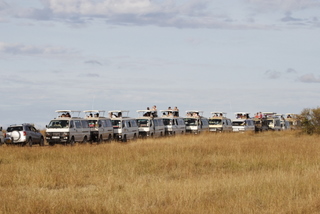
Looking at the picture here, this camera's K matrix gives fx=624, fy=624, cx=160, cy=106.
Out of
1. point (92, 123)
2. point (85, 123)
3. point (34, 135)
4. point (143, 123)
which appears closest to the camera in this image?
point (34, 135)

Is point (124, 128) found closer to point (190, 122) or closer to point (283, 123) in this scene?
point (190, 122)

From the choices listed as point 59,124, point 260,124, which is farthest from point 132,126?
point 260,124

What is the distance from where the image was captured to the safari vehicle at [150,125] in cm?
4734

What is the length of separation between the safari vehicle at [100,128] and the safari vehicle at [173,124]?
837 cm

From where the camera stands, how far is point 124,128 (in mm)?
44438

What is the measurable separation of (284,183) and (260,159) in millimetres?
8495

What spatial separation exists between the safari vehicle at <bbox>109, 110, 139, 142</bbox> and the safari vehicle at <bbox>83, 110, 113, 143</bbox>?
731 mm

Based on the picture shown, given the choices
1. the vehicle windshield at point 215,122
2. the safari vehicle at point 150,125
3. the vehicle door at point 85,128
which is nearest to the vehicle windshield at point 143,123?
the safari vehicle at point 150,125

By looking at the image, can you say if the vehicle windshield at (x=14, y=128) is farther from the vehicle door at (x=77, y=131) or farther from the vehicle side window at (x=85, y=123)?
the vehicle side window at (x=85, y=123)

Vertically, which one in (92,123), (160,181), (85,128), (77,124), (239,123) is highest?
(239,123)

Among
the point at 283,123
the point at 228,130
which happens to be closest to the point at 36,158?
the point at 228,130

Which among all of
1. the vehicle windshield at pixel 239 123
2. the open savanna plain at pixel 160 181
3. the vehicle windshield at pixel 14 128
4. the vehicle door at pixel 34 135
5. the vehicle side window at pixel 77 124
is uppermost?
the vehicle windshield at pixel 239 123

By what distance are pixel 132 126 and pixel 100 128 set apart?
3.89m

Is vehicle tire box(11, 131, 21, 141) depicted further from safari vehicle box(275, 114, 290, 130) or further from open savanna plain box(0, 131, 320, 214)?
safari vehicle box(275, 114, 290, 130)
